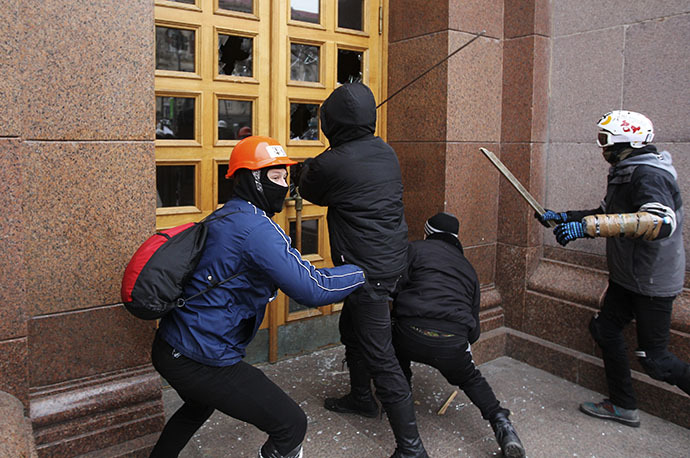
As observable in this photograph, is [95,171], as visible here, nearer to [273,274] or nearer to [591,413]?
[273,274]

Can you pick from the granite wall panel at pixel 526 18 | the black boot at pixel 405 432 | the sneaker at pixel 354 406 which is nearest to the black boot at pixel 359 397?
the sneaker at pixel 354 406

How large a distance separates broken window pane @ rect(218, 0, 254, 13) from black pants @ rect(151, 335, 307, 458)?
2.68m

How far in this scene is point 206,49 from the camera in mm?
4285

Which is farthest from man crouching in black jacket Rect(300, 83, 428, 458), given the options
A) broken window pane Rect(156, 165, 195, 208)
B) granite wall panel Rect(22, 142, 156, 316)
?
broken window pane Rect(156, 165, 195, 208)

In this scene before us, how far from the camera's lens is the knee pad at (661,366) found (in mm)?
3891

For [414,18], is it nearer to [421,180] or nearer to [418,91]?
[418,91]

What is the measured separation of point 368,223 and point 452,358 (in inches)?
37.9

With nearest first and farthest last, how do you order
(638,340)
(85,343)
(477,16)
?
(85,343)
(638,340)
(477,16)

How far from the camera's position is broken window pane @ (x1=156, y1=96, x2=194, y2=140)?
13.6 feet

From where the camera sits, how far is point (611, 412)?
166 inches

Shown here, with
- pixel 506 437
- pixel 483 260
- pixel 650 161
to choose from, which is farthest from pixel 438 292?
pixel 483 260

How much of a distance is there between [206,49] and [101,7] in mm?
1214

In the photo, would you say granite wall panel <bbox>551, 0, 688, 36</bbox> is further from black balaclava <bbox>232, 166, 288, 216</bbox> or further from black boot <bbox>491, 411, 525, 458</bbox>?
black balaclava <bbox>232, 166, 288, 216</bbox>

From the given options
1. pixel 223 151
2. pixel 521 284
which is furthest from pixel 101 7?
pixel 521 284
